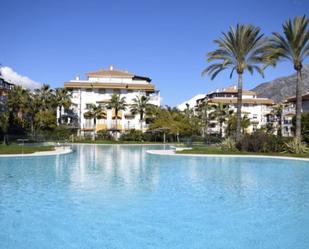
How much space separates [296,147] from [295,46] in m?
8.11

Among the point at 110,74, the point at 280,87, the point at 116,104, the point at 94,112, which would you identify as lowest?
the point at 94,112

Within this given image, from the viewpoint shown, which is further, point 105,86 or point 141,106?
point 105,86

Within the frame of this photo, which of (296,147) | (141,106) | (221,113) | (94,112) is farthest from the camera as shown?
(221,113)

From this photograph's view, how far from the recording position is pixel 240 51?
32.0 meters

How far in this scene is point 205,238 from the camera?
7469mm

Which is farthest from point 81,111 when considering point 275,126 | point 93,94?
point 275,126

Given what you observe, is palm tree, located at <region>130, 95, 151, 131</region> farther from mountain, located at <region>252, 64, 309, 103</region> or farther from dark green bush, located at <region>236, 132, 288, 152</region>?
mountain, located at <region>252, 64, 309, 103</region>

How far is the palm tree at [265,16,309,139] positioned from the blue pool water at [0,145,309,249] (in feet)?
46.5

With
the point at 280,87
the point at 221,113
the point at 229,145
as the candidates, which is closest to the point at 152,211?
the point at 229,145

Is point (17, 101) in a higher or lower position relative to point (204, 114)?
higher

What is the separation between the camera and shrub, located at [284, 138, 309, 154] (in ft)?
Result: 94.6

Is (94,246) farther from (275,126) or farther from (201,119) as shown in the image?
(275,126)

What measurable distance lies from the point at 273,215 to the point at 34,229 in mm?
5894

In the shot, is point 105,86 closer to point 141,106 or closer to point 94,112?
point 94,112
